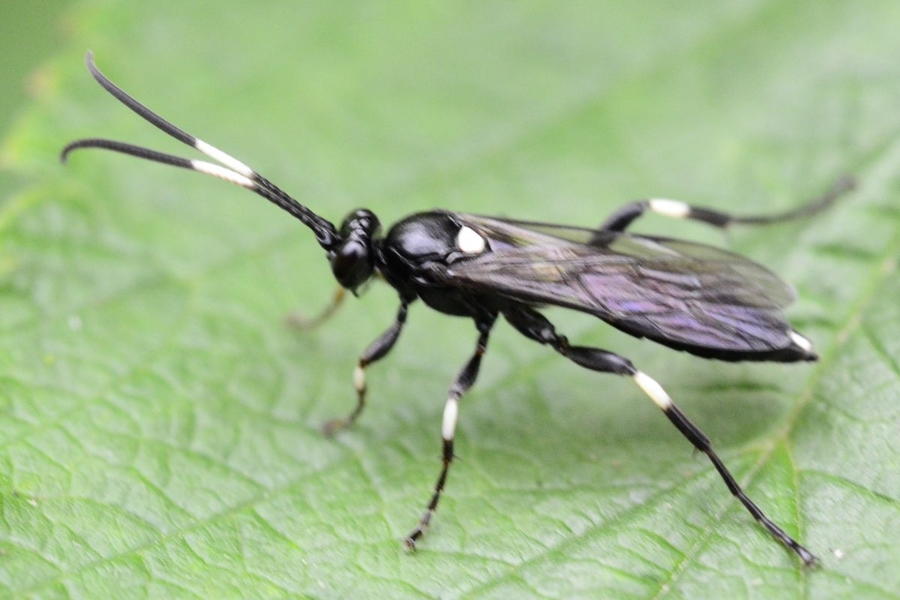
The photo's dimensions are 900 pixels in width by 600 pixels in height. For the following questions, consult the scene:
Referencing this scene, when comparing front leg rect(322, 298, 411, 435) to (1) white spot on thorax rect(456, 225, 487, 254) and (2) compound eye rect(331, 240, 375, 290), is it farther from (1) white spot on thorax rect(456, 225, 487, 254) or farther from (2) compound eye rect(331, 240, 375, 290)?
(1) white spot on thorax rect(456, 225, 487, 254)

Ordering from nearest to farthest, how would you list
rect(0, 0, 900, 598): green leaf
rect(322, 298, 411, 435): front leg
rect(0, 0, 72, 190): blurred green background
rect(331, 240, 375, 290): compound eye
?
rect(0, 0, 900, 598): green leaf, rect(331, 240, 375, 290): compound eye, rect(322, 298, 411, 435): front leg, rect(0, 0, 72, 190): blurred green background

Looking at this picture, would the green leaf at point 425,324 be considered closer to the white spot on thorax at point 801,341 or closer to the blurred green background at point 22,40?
the white spot on thorax at point 801,341

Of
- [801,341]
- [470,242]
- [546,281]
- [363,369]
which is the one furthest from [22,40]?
[801,341]

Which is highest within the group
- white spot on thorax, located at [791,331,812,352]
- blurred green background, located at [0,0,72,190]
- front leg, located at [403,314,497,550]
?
blurred green background, located at [0,0,72,190]

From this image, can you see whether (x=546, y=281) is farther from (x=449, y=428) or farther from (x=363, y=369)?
(x=363, y=369)

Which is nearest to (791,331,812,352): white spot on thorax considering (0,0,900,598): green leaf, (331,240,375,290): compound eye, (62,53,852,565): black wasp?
(62,53,852,565): black wasp

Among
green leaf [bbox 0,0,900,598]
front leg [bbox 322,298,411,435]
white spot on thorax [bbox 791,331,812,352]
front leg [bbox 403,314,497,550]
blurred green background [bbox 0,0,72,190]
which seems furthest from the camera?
blurred green background [bbox 0,0,72,190]
